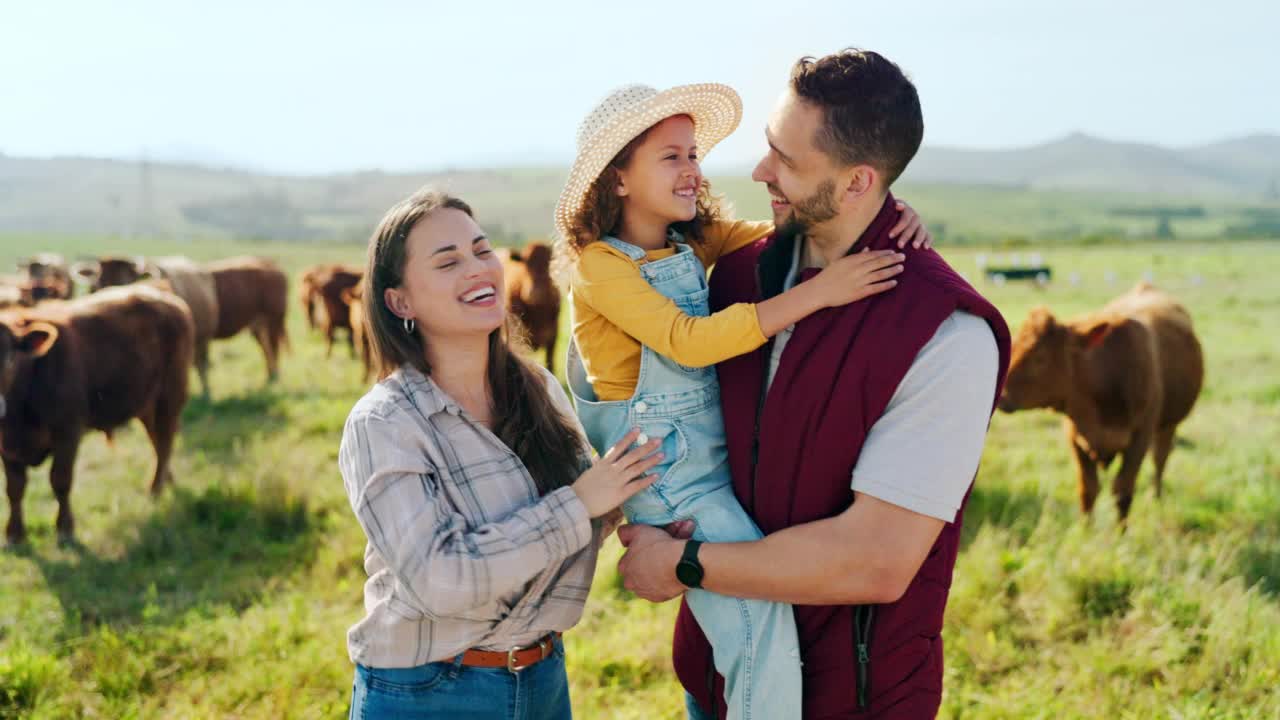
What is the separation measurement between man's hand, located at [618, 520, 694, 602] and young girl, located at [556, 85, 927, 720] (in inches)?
2.1

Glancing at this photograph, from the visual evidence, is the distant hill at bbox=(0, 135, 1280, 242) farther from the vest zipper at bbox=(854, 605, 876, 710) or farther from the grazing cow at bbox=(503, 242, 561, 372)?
the vest zipper at bbox=(854, 605, 876, 710)

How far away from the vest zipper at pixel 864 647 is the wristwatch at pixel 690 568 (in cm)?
38

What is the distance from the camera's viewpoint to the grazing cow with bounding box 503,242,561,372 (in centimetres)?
1373

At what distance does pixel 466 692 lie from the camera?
2441 mm

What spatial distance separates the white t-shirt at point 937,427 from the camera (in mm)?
2092

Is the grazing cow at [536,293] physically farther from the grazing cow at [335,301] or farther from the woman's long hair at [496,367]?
the woman's long hair at [496,367]

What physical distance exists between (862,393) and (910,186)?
15033cm

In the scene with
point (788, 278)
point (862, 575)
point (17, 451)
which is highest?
point (788, 278)

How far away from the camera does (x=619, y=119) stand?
9.39 feet

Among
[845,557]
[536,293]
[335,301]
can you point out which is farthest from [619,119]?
[335,301]

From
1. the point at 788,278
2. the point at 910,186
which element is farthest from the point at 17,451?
the point at 910,186

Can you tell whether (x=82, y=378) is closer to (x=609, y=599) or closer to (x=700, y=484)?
(x=609, y=599)

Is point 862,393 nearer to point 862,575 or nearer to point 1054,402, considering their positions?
point 862,575

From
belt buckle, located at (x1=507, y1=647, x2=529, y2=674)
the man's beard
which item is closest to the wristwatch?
belt buckle, located at (x1=507, y1=647, x2=529, y2=674)
